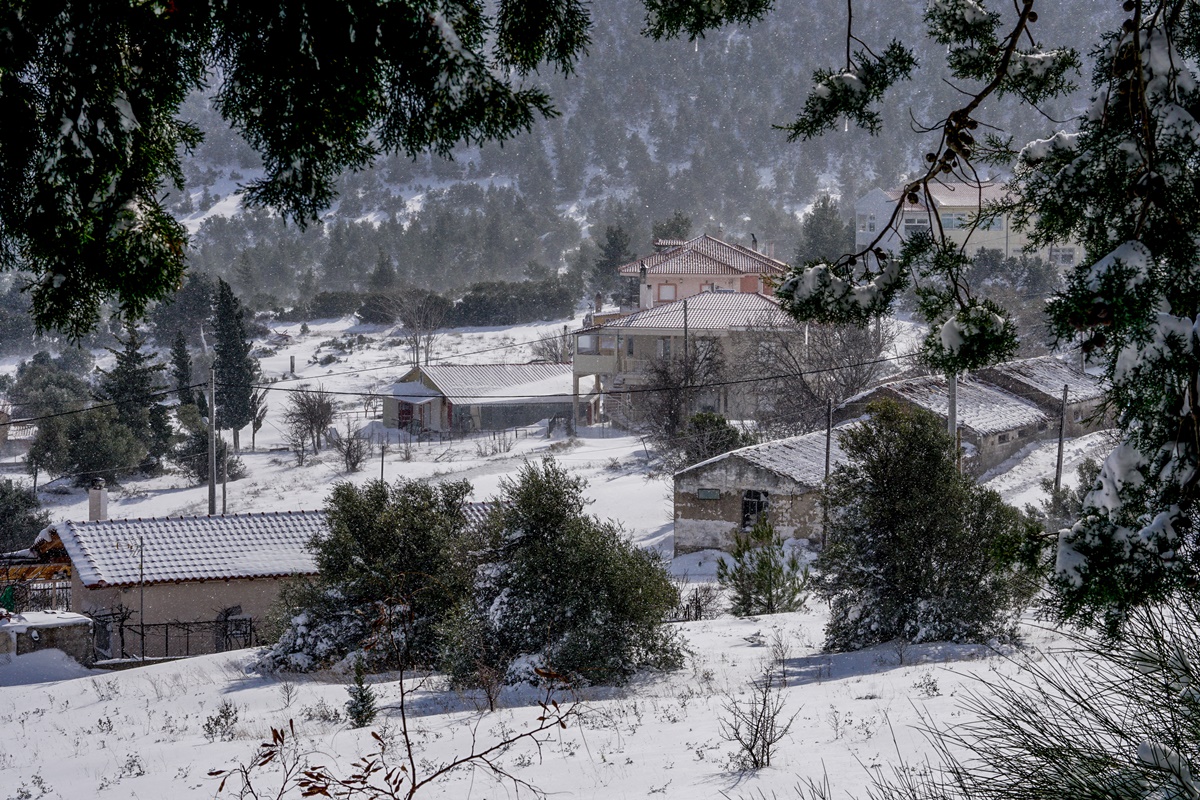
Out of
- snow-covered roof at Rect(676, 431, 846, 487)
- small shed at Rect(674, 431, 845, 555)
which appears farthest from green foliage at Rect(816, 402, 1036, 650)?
small shed at Rect(674, 431, 845, 555)

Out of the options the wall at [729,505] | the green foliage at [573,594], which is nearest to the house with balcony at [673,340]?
the wall at [729,505]

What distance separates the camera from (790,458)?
30.6 meters

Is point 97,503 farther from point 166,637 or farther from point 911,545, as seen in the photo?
point 911,545

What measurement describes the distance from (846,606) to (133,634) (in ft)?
50.6

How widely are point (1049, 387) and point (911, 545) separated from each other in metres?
27.6

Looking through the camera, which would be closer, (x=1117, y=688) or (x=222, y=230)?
(x=1117, y=688)

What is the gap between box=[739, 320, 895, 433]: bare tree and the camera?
43125 millimetres

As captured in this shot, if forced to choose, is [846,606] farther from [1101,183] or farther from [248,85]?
[248,85]

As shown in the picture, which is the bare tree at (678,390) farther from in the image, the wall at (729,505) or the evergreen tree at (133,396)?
the evergreen tree at (133,396)

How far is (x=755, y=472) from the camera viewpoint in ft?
97.3

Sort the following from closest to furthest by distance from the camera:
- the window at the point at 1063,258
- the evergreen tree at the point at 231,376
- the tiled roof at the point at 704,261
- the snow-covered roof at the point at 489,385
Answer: the evergreen tree at the point at 231,376 → the snow-covered roof at the point at 489,385 → the tiled roof at the point at 704,261 → the window at the point at 1063,258

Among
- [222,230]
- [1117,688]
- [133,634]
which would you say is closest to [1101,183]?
[1117,688]

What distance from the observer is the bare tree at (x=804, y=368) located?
4312 centimetres

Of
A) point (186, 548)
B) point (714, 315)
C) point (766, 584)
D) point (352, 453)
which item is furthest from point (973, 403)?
point (186, 548)
